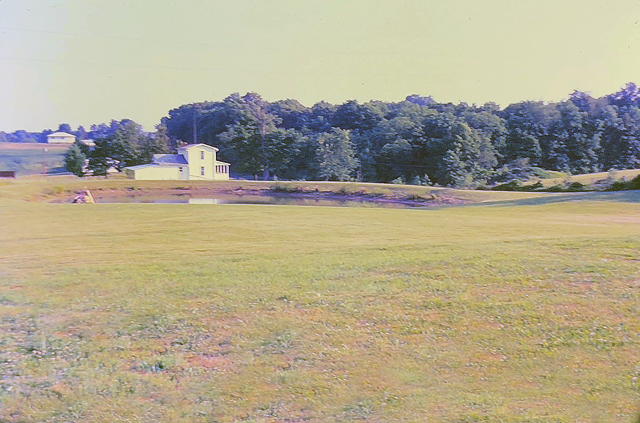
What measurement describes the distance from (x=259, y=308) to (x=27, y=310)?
5.52ft

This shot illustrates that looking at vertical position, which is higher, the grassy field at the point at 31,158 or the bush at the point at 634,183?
the grassy field at the point at 31,158

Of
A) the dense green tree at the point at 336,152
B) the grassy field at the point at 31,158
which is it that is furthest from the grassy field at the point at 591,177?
the grassy field at the point at 31,158

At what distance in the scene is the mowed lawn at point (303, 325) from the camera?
120 inches

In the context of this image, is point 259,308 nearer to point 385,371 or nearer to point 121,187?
point 385,371

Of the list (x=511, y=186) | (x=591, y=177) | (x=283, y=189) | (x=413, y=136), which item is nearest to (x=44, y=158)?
(x=283, y=189)

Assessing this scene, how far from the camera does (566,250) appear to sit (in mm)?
5309

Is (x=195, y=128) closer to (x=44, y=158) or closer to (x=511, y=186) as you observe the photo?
(x=44, y=158)

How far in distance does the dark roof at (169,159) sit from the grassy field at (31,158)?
871mm

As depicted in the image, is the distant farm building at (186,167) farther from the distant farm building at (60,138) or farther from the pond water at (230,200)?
the distant farm building at (60,138)

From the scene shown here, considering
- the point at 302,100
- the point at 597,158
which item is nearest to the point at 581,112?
the point at 597,158

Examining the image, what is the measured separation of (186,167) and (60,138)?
1248 mm

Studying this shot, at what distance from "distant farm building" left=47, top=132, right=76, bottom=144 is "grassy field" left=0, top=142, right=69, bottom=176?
50 mm

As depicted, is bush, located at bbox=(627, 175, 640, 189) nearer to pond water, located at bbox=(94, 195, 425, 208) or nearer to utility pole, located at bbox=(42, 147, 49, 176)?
pond water, located at bbox=(94, 195, 425, 208)

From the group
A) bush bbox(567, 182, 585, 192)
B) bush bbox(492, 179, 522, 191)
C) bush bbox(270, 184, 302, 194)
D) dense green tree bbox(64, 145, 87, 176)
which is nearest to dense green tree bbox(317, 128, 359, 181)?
bush bbox(270, 184, 302, 194)
